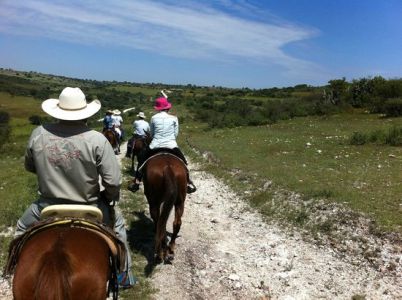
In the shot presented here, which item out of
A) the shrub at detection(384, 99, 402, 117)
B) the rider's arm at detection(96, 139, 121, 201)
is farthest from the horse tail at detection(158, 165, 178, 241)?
the shrub at detection(384, 99, 402, 117)

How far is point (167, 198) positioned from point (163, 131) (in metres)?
1.63

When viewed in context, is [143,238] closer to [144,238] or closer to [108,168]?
[144,238]

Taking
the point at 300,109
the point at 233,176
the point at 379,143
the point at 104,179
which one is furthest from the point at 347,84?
the point at 104,179

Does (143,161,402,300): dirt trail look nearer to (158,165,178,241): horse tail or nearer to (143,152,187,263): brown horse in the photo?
(143,152,187,263): brown horse

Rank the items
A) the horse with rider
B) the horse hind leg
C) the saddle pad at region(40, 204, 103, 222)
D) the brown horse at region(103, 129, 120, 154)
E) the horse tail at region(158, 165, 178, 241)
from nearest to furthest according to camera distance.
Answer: the horse with rider → the saddle pad at region(40, 204, 103, 222) → the horse tail at region(158, 165, 178, 241) → the horse hind leg → the brown horse at region(103, 129, 120, 154)

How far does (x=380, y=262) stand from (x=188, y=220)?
4449 mm

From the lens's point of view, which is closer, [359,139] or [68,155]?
[68,155]

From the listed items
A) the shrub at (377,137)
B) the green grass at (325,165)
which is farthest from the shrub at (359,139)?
the green grass at (325,165)

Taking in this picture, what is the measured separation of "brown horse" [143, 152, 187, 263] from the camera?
24.9ft

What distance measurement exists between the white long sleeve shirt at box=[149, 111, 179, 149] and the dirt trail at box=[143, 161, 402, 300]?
196cm

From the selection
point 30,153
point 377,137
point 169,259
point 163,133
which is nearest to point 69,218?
point 30,153

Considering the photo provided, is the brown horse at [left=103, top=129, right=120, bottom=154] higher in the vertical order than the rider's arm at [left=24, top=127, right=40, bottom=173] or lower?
lower

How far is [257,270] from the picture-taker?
758cm

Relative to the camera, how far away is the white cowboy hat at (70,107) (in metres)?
4.57
